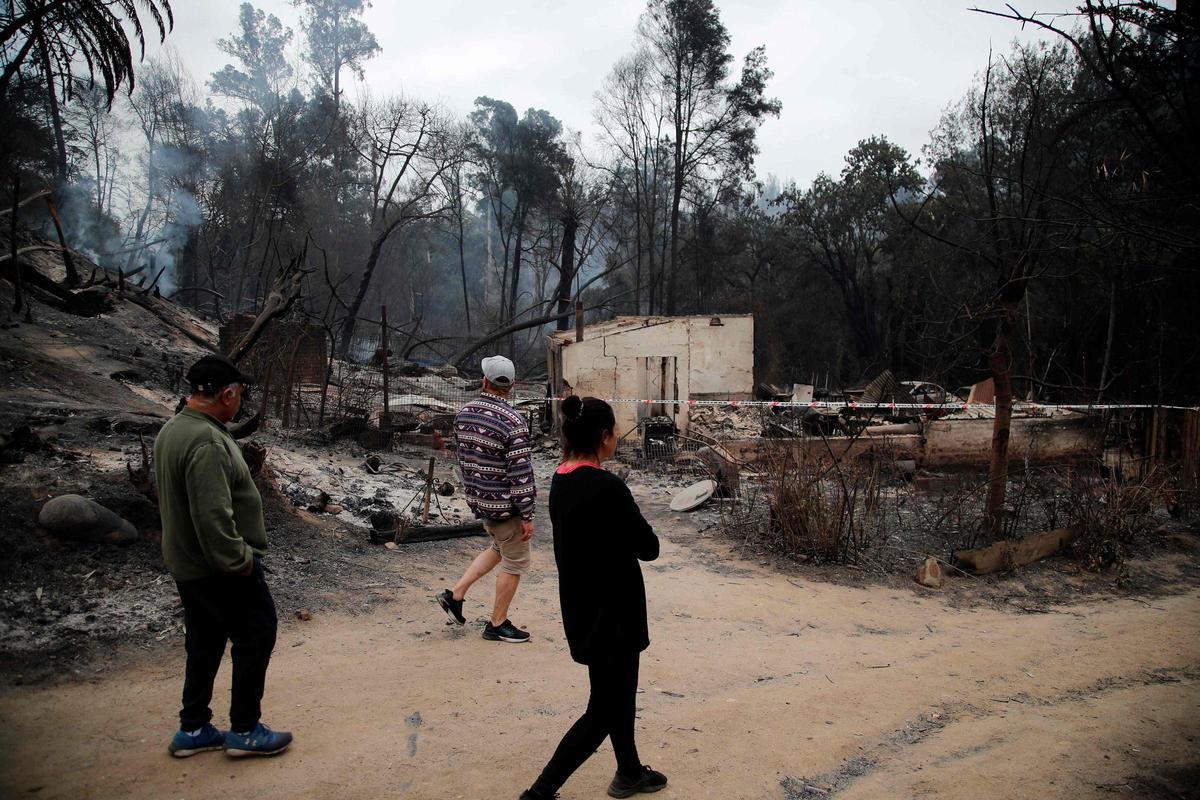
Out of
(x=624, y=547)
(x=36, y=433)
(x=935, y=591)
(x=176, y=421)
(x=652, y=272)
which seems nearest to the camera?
(x=624, y=547)

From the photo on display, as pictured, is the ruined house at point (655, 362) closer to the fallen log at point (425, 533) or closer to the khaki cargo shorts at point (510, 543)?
the fallen log at point (425, 533)

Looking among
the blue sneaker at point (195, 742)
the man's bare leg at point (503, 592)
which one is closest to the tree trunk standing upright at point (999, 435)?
the man's bare leg at point (503, 592)

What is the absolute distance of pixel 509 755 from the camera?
3490mm

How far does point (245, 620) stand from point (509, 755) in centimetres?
132

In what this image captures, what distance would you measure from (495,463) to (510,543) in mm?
530

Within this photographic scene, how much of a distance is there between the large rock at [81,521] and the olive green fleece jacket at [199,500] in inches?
102

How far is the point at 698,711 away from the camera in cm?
413

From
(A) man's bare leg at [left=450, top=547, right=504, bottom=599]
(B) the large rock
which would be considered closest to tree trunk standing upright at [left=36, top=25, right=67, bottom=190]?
(B) the large rock

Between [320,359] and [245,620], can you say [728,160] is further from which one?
[245,620]

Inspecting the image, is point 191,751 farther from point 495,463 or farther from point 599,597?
point 495,463

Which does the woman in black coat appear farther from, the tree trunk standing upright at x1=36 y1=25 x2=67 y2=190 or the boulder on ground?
the tree trunk standing upright at x1=36 y1=25 x2=67 y2=190

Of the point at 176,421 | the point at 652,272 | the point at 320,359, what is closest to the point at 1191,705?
the point at 176,421

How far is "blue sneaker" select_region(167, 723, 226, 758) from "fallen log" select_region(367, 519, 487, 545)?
3.85 metres

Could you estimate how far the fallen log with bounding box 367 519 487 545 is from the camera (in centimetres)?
721
